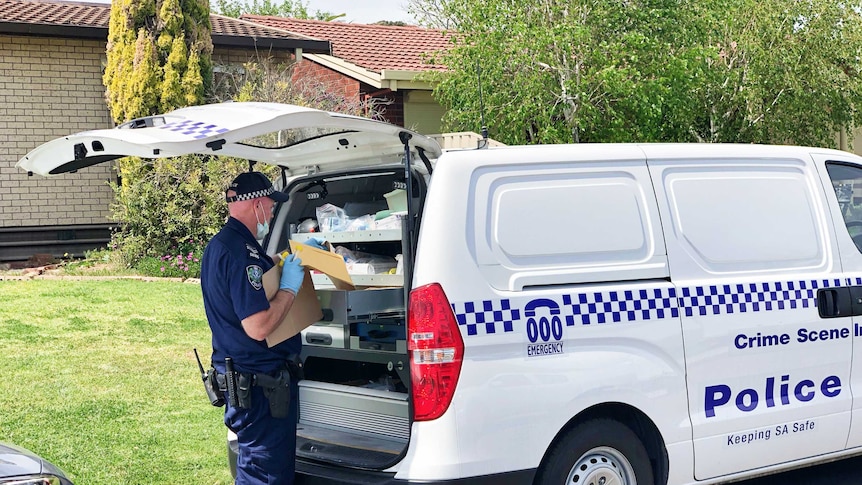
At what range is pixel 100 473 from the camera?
5789 mm

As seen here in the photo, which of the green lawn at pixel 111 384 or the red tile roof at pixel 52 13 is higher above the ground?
the red tile roof at pixel 52 13

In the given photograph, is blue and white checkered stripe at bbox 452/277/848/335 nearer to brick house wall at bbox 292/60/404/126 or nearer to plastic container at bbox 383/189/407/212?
plastic container at bbox 383/189/407/212

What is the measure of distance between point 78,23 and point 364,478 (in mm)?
13479

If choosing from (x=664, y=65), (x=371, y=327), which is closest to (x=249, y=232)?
(x=371, y=327)

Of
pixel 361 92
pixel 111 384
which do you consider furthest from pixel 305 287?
pixel 361 92

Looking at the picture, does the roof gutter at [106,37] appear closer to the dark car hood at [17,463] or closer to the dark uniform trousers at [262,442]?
the dark car hood at [17,463]

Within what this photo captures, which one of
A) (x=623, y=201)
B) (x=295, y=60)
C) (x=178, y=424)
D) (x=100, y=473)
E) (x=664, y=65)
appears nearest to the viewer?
(x=623, y=201)

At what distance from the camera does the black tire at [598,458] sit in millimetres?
4238

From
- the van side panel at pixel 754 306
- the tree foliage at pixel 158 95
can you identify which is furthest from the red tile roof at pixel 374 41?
the van side panel at pixel 754 306

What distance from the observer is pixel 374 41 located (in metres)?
21.5

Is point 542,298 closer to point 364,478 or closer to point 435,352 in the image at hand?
point 435,352

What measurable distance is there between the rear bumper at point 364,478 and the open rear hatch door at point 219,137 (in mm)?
1426

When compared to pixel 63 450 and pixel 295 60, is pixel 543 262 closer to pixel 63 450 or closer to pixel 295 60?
pixel 63 450

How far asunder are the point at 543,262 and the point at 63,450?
3.58m
